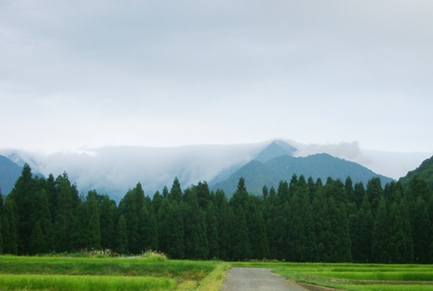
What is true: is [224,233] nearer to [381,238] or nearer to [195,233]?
[195,233]

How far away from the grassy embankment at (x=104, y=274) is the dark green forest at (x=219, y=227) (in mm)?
27791

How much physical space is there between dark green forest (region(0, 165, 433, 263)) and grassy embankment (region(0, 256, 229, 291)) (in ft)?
91.2

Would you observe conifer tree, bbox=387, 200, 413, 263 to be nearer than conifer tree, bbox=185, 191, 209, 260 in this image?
Yes

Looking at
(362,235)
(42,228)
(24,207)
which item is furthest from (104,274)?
(362,235)

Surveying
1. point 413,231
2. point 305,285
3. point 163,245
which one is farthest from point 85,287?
point 413,231

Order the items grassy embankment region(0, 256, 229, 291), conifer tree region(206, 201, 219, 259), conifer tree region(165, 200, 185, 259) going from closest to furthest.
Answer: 1. grassy embankment region(0, 256, 229, 291)
2. conifer tree region(165, 200, 185, 259)
3. conifer tree region(206, 201, 219, 259)

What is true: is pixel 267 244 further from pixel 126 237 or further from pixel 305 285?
pixel 305 285

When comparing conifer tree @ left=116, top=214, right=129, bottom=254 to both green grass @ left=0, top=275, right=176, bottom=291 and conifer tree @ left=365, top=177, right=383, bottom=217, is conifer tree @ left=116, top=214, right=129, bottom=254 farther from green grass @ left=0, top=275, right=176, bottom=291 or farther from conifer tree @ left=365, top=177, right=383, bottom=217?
conifer tree @ left=365, top=177, right=383, bottom=217

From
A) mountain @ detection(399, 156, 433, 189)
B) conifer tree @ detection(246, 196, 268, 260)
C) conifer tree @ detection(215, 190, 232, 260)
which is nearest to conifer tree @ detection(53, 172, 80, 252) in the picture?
conifer tree @ detection(215, 190, 232, 260)

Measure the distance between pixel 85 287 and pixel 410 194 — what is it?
197 feet

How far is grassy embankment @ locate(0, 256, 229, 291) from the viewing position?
78.5 ft

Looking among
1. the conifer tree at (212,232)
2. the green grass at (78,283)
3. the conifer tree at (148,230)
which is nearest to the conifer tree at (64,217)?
the conifer tree at (148,230)

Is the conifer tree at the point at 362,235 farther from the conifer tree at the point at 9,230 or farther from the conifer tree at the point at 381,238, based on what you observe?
the conifer tree at the point at 9,230

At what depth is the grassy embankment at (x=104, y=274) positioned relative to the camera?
2394 cm
